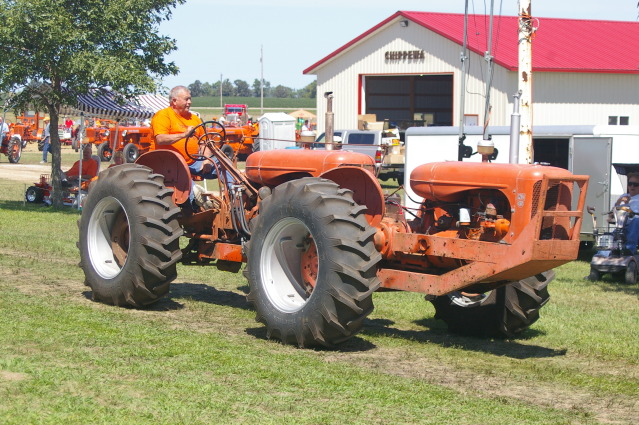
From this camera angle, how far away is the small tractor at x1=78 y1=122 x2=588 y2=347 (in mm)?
7742

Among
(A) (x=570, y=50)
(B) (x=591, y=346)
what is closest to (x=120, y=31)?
(B) (x=591, y=346)

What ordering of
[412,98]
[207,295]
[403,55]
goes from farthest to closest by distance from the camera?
[412,98] < [403,55] < [207,295]

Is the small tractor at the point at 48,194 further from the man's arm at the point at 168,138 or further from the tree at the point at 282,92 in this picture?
the tree at the point at 282,92

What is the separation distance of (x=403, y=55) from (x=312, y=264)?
31.7 meters

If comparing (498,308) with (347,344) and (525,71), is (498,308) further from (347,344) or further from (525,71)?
(525,71)

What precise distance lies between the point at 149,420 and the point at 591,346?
4688 millimetres

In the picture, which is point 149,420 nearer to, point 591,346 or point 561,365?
point 561,365

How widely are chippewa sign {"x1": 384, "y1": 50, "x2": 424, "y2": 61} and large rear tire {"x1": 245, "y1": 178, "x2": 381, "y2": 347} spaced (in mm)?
31110

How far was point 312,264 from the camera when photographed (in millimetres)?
8422

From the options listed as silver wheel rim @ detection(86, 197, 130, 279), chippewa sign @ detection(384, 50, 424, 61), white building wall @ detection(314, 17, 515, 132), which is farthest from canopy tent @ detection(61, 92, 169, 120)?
chippewa sign @ detection(384, 50, 424, 61)

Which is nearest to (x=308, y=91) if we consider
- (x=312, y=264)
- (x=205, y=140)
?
(x=205, y=140)

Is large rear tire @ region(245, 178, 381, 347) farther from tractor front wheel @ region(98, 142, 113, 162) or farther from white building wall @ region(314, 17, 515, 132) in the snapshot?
tractor front wheel @ region(98, 142, 113, 162)

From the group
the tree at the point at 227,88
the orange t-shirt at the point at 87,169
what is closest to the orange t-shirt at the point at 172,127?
the orange t-shirt at the point at 87,169

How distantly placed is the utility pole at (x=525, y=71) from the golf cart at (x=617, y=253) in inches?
59.5
